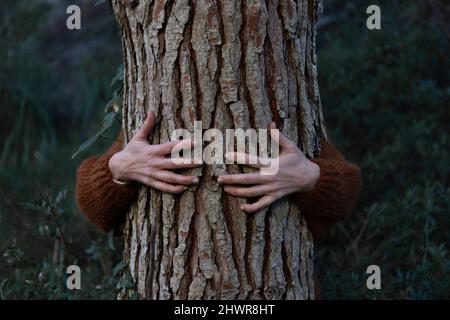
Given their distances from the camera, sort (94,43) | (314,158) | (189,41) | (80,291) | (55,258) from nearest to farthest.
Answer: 1. (189,41)
2. (314,158)
3. (80,291)
4. (55,258)
5. (94,43)

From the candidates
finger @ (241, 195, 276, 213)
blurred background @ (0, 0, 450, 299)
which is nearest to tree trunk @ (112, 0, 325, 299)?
finger @ (241, 195, 276, 213)

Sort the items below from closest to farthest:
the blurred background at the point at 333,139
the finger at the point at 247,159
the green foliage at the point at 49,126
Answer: the finger at the point at 247,159 < the blurred background at the point at 333,139 < the green foliage at the point at 49,126

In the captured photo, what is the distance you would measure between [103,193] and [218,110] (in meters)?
0.52

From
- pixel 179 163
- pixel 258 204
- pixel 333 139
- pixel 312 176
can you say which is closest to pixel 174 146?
pixel 179 163

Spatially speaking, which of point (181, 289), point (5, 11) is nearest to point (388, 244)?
point (181, 289)

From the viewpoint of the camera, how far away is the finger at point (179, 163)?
93.2 inches

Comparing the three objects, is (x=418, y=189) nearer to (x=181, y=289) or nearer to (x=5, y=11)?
(x=181, y=289)

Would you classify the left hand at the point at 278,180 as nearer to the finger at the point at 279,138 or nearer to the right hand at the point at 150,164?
the finger at the point at 279,138

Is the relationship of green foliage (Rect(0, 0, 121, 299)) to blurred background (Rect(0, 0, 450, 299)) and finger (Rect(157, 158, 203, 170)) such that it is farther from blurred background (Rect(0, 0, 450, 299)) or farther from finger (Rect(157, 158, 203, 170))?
finger (Rect(157, 158, 203, 170))

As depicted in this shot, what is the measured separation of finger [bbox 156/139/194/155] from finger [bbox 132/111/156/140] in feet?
0.23

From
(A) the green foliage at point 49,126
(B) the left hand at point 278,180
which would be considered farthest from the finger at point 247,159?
(A) the green foliage at point 49,126

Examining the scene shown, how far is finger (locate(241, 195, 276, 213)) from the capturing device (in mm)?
2379

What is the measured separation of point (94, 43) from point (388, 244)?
3.65 m
